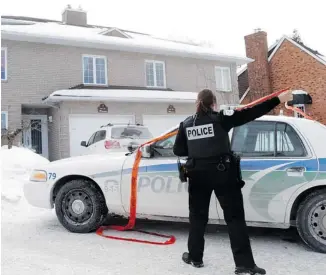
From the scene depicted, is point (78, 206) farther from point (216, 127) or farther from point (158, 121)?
point (158, 121)

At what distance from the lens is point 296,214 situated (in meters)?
4.41

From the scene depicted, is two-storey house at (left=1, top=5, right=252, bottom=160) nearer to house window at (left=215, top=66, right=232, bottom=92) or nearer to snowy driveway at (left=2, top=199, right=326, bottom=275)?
house window at (left=215, top=66, right=232, bottom=92)

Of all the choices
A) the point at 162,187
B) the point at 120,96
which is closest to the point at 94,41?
the point at 120,96

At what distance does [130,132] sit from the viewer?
11844 mm

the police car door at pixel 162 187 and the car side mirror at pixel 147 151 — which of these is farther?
the car side mirror at pixel 147 151

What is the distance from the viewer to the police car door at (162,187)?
186 inches

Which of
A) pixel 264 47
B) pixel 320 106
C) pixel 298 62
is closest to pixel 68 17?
pixel 264 47

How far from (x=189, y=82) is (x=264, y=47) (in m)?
5.50

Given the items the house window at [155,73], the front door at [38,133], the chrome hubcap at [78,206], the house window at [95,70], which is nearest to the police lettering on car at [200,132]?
the chrome hubcap at [78,206]

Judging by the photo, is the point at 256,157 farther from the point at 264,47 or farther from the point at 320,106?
the point at 264,47

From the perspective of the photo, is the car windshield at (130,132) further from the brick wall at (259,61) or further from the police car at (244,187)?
the brick wall at (259,61)

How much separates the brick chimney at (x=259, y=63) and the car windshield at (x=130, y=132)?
1216cm

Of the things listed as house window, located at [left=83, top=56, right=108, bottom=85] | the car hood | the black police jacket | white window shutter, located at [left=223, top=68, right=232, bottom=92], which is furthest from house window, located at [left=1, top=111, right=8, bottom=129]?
the black police jacket

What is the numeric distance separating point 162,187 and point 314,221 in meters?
1.75
